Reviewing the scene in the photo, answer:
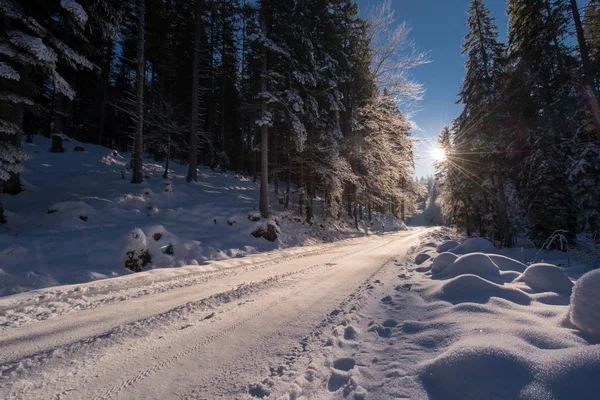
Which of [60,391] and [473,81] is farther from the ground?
[473,81]

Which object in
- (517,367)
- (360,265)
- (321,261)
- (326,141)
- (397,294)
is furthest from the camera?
(326,141)

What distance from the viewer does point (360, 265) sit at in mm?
6723

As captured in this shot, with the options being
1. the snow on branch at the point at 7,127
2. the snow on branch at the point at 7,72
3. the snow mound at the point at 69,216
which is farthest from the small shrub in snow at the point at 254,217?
the snow on branch at the point at 7,72

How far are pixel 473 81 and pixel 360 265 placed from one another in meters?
14.7

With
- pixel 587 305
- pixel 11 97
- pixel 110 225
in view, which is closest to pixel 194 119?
pixel 11 97

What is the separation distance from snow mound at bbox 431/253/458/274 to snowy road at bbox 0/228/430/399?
1.85 meters

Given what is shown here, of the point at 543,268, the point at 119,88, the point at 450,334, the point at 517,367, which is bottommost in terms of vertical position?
the point at 450,334

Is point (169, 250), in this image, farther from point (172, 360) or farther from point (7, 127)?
point (172, 360)

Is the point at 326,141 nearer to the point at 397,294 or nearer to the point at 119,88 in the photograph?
the point at 397,294

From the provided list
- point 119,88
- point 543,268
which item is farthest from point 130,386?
point 119,88

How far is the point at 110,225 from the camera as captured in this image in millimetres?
7801

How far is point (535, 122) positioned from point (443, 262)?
363 inches

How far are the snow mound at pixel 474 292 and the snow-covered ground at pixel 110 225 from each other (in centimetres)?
546

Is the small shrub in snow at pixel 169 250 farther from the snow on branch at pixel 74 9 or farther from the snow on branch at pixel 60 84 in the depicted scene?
the snow on branch at pixel 74 9
